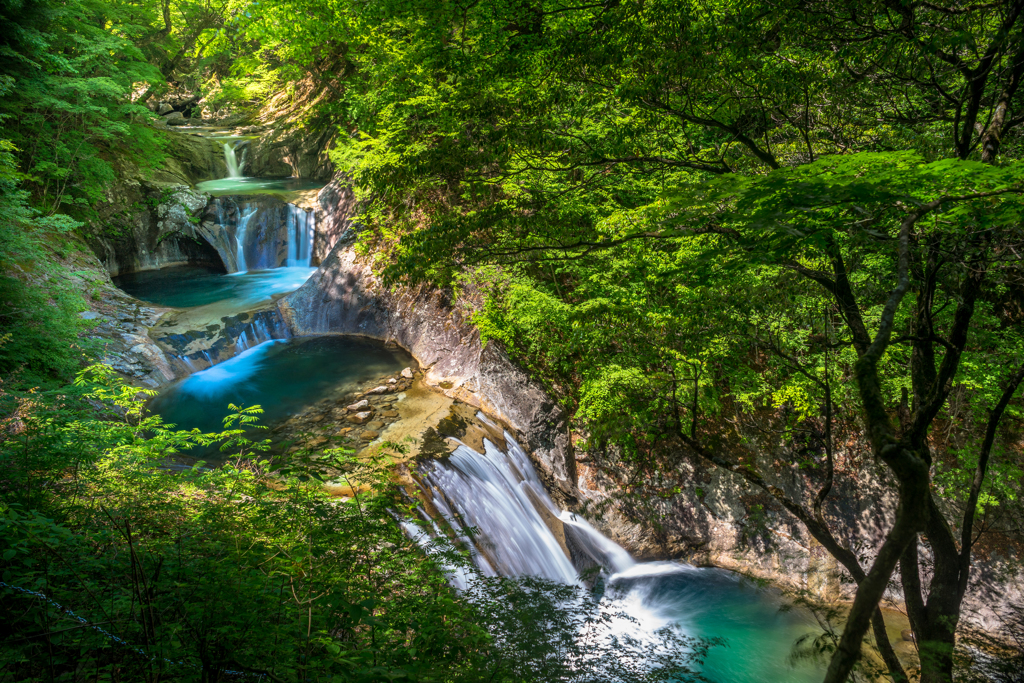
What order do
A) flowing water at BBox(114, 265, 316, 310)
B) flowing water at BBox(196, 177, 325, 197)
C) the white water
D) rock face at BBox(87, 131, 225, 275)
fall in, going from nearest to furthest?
the white water < flowing water at BBox(114, 265, 316, 310) < rock face at BBox(87, 131, 225, 275) < flowing water at BBox(196, 177, 325, 197)

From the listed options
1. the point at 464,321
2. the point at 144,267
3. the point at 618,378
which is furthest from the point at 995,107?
the point at 144,267

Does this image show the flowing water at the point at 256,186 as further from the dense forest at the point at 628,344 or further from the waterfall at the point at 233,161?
the dense forest at the point at 628,344

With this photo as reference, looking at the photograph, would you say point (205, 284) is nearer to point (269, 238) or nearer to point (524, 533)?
point (269, 238)

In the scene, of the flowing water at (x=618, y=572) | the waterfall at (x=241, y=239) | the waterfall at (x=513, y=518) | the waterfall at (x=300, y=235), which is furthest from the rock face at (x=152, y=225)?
the flowing water at (x=618, y=572)

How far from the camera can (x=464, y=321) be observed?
11.0 meters

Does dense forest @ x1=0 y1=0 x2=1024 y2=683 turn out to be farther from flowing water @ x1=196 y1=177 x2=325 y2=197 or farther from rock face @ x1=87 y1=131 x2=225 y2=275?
flowing water @ x1=196 y1=177 x2=325 y2=197

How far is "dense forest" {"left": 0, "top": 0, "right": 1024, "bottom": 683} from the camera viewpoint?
294 cm

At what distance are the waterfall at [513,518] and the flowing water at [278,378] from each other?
12.4ft

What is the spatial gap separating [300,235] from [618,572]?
45.7ft

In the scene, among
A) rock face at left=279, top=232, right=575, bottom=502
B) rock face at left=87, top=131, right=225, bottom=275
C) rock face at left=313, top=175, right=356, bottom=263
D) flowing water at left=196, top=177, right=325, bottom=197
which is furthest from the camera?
flowing water at left=196, top=177, right=325, bottom=197

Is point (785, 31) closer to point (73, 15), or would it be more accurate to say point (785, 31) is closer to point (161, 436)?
point (161, 436)

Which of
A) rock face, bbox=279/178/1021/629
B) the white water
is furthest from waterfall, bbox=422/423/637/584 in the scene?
the white water

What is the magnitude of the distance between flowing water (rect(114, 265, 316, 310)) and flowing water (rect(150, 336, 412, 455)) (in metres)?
2.10

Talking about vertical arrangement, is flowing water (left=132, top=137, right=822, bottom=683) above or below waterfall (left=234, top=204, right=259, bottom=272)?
below
